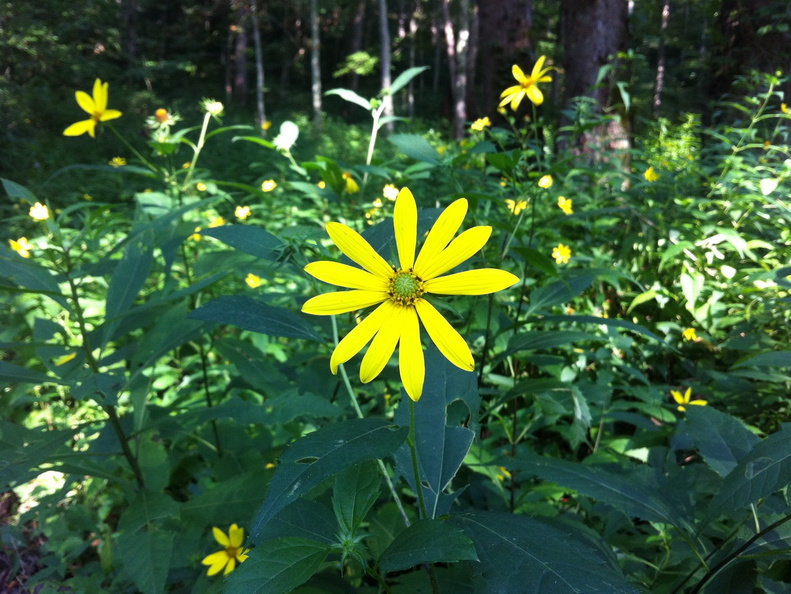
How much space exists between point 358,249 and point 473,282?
0.56 feet

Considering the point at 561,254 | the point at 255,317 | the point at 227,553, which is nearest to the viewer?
the point at 255,317

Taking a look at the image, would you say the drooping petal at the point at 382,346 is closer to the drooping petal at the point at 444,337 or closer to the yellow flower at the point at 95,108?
the drooping petal at the point at 444,337

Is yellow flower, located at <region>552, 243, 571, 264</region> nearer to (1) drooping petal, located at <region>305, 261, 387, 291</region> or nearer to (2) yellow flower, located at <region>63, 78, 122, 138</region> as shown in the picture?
(1) drooping petal, located at <region>305, 261, 387, 291</region>

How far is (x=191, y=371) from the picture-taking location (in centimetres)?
→ 246

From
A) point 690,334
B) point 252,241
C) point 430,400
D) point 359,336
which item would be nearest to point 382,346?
point 359,336

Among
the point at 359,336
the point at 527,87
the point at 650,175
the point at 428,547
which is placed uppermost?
the point at 527,87

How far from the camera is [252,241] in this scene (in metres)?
0.88

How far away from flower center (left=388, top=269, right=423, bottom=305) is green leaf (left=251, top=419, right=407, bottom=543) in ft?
0.59

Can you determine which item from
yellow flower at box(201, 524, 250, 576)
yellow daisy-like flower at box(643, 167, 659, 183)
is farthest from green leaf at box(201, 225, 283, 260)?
yellow daisy-like flower at box(643, 167, 659, 183)

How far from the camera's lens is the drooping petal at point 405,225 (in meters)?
0.64

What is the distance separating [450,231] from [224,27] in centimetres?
2649

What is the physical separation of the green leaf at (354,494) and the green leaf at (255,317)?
234mm

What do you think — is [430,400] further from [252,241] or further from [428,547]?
[252,241]

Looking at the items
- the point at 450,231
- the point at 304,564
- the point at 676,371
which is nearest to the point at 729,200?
the point at 676,371
